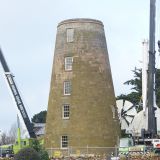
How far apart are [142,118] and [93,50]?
916 centimetres

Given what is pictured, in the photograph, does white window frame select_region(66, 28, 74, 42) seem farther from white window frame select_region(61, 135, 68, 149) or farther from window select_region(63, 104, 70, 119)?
white window frame select_region(61, 135, 68, 149)

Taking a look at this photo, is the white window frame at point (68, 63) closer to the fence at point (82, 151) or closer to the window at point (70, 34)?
the window at point (70, 34)

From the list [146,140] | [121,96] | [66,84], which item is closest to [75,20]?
[66,84]

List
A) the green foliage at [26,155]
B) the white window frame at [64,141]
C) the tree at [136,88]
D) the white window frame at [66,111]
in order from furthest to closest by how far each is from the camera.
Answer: the tree at [136,88]
the white window frame at [66,111]
the white window frame at [64,141]
the green foliage at [26,155]

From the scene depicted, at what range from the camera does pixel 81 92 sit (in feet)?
199

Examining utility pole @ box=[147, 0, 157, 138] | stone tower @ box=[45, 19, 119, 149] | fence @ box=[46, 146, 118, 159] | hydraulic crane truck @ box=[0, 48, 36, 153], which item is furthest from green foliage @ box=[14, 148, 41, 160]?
hydraulic crane truck @ box=[0, 48, 36, 153]

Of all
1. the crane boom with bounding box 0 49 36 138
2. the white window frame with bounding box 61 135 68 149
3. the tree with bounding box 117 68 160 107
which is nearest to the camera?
the white window frame with bounding box 61 135 68 149

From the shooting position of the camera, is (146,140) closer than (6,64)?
Yes

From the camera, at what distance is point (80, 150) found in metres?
58.8

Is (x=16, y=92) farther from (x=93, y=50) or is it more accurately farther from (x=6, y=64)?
(x=93, y=50)

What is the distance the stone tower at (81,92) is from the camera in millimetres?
60344

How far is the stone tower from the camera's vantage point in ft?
198

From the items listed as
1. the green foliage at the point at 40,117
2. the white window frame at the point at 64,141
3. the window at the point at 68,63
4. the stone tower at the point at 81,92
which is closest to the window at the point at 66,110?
the stone tower at the point at 81,92

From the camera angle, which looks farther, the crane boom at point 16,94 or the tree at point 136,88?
the tree at point 136,88
